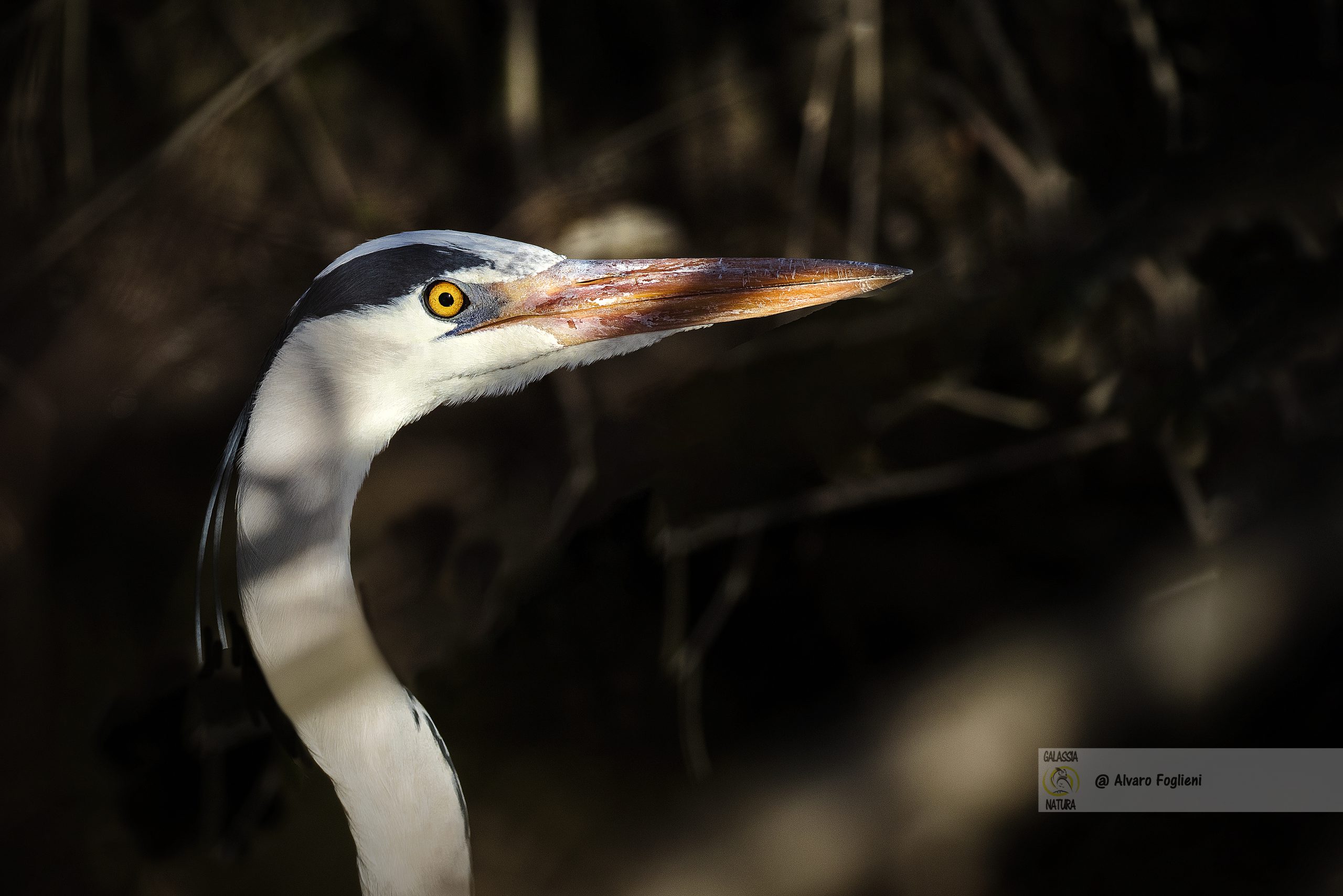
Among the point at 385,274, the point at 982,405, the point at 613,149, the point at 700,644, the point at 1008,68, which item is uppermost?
the point at 1008,68

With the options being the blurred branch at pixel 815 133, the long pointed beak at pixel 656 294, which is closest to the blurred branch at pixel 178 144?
the long pointed beak at pixel 656 294

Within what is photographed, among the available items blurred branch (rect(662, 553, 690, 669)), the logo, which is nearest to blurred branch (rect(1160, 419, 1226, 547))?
the logo

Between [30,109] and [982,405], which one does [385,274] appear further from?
[982,405]

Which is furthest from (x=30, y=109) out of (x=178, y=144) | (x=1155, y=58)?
(x=1155, y=58)

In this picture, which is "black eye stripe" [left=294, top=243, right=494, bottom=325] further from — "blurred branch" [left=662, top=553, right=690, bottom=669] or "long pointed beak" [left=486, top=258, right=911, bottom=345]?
"blurred branch" [left=662, top=553, right=690, bottom=669]

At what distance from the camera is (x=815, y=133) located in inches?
39.4

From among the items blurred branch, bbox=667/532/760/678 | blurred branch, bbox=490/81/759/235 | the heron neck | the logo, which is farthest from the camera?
blurred branch, bbox=667/532/760/678

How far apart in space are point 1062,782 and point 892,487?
355mm

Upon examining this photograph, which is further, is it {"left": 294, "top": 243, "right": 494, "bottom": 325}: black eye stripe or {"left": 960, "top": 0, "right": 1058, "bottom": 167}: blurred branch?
{"left": 960, "top": 0, "right": 1058, "bottom": 167}: blurred branch

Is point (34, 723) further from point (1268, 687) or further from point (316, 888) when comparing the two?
point (1268, 687)

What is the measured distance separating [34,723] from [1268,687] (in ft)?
4.11

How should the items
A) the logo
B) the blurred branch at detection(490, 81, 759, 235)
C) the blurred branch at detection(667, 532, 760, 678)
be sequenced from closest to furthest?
1. the logo
2. the blurred branch at detection(490, 81, 759, 235)
3. the blurred branch at detection(667, 532, 760, 678)

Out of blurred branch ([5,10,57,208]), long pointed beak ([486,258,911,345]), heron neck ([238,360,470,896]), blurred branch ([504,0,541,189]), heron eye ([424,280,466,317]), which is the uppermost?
blurred branch ([504,0,541,189])

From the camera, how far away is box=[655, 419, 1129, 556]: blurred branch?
1.04 metres
